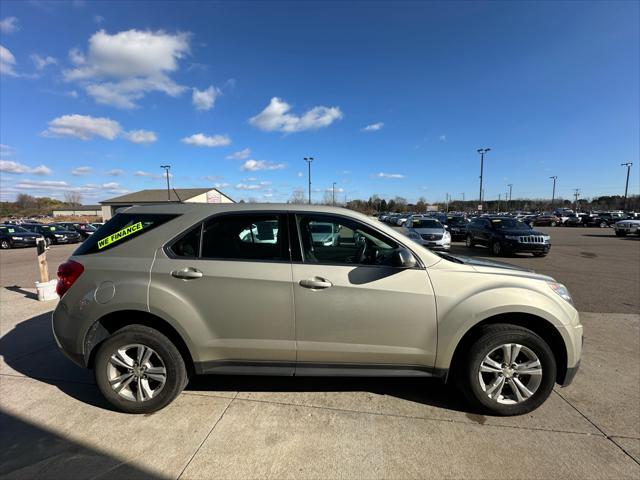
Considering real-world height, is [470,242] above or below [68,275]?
below

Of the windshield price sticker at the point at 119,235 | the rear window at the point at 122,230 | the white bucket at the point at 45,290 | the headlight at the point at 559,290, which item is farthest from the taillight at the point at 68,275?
the white bucket at the point at 45,290

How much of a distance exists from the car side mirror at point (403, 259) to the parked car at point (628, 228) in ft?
104

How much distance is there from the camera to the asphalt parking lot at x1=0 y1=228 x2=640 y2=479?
90.6 inches

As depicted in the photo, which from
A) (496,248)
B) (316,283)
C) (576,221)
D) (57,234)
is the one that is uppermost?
(316,283)

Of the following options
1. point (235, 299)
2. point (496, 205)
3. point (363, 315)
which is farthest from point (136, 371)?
point (496, 205)

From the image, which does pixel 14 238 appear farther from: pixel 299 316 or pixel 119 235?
pixel 299 316

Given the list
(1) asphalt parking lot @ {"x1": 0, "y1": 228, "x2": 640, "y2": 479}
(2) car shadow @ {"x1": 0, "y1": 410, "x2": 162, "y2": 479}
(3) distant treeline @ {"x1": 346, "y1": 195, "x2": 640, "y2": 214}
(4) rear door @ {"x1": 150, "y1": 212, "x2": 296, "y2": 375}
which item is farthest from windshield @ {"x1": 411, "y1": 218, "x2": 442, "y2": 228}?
(3) distant treeline @ {"x1": 346, "y1": 195, "x2": 640, "y2": 214}

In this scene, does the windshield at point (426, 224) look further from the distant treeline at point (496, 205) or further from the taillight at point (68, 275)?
the distant treeline at point (496, 205)

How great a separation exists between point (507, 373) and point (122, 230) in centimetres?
361

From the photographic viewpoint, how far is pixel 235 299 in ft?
9.20

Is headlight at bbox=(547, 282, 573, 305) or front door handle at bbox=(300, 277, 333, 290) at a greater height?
front door handle at bbox=(300, 277, 333, 290)

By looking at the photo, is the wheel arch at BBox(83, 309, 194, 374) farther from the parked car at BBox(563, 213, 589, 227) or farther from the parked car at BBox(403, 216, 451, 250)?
the parked car at BBox(563, 213, 589, 227)

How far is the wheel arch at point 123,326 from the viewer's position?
2924 millimetres

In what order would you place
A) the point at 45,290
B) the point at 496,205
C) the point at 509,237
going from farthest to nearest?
the point at 496,205
the point at 509,237
the point at 45,290
